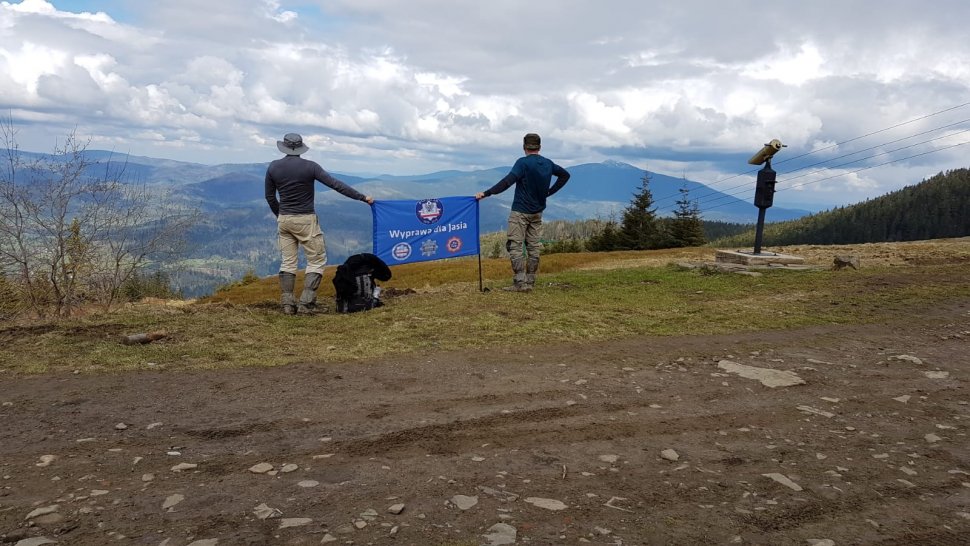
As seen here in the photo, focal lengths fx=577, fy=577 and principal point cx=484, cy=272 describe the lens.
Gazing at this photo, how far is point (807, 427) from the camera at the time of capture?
5.25m

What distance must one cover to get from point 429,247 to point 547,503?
9.33 metres

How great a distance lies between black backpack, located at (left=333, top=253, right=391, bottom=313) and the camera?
10.9 m

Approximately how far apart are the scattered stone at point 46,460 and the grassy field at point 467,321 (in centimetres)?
252

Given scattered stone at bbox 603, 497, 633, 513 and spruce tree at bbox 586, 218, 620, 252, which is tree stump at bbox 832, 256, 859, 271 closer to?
scattered stone at bbox 603, 497, 633, 513

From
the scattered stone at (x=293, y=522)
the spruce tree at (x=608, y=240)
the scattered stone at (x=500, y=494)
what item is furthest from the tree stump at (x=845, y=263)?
the spruce tree at (x=608, y=240)

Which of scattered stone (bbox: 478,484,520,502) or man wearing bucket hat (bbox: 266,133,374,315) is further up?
man wearing bucket hat (bbox: 266,133,374,315)

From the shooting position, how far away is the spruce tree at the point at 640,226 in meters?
69.6

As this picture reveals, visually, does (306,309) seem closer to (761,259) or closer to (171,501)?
(171,501)

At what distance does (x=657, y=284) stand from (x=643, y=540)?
41.5 ft

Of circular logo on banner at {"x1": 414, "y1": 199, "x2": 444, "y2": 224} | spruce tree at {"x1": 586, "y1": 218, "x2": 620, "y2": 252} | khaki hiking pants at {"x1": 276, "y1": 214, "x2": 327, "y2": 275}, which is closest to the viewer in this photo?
khaki hiking pants at {"x1": 276, "y1": 214, "x2": 327, "y2": 275}

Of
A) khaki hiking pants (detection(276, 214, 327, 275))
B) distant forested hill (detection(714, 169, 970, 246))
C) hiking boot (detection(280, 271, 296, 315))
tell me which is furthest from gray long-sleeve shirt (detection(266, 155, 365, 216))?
distant forested hill (detection(714, 169, 970, 246))

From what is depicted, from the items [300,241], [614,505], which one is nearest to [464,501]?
[614,505]

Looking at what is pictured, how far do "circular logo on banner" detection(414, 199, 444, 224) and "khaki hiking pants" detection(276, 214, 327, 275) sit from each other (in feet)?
7.87

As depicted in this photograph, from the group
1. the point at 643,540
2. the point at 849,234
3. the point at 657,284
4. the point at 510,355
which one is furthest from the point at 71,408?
the point at 849,234
